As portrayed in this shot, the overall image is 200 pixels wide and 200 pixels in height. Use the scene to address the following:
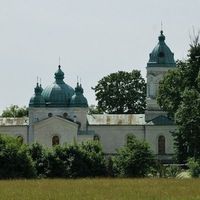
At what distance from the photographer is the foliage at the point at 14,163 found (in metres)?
53.3

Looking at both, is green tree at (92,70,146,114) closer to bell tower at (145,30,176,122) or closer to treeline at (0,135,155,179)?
bell tower at (145,30,176,122)

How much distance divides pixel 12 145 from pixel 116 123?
123ft

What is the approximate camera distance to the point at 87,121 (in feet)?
296

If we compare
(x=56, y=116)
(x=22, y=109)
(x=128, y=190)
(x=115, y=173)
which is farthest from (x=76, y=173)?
(x=22, y=109)

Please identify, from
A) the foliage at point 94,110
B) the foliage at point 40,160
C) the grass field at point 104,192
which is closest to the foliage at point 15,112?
the foliage at point 94,110

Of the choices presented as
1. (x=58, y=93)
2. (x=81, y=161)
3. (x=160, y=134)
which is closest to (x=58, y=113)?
(x=58, y=93)

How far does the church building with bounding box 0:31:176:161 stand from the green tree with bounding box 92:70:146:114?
11.5 metres

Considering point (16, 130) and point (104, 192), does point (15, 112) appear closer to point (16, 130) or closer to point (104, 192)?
point (16, 130)

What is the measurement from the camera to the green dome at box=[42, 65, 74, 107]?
88.9 meters

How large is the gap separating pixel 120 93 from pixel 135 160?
4804 cm

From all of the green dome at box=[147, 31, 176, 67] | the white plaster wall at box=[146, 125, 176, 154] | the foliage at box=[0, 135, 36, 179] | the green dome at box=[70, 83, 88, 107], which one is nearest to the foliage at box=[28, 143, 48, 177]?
the foliage at box=[0, 135, 36, 179]

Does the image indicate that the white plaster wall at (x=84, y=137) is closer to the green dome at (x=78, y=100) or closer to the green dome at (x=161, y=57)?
the green dome at (x=78, y=100)

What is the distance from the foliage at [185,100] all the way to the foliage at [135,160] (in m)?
6.26

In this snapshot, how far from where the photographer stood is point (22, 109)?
117 metres
